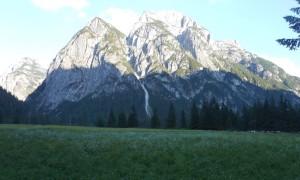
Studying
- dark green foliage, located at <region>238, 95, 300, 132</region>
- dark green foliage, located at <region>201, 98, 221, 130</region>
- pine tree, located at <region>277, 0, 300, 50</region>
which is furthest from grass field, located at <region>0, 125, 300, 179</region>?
dark green foliage, located at <region>238, 95, 300, 132</region>

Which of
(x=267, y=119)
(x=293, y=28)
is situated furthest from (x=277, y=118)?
(x=293, y=28)

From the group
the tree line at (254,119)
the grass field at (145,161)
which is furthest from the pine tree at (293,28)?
the tree line at (254,119)

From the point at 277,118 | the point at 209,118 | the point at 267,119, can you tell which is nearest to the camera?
the point at 267,119

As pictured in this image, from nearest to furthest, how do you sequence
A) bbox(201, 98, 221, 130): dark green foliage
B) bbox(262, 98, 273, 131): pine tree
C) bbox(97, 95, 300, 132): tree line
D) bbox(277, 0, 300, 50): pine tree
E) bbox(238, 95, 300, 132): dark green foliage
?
bbox(277, 0, 300, 50): pine tree, bbox(238, 95, 300, 132): dark green foliage, bbox(262, 98, 273, 131): pine tree, bbox(97, 95, 300, 132): tree line, bbox(201, 98, 221, 130): dark green foliage

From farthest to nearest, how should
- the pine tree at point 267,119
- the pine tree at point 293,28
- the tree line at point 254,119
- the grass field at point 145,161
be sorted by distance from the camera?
the tree line at point 254,119
the pine tree at point 267,119
the pine tree at point 293,28
the grass field at point 145,161

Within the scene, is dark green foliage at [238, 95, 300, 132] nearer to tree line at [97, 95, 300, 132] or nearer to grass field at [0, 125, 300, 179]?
tree line at [97, 95, 300, 132]

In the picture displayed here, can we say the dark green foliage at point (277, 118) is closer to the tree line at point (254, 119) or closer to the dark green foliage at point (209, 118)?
the tree line at point (254, 119)

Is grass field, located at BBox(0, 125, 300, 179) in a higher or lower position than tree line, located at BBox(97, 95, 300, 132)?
lower

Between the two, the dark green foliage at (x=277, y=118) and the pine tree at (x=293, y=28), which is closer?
the pine tree at (x=293, y=28)

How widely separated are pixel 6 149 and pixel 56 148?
4054mm

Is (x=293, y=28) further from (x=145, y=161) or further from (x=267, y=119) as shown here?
(x=267, y=119)

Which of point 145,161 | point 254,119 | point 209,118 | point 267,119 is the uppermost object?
point 209,118

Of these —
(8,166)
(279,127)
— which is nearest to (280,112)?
(279,127)

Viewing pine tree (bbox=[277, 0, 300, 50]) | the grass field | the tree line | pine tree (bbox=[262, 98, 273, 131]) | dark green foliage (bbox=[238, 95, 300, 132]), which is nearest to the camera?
the grass field
